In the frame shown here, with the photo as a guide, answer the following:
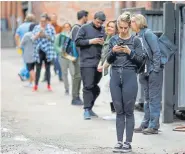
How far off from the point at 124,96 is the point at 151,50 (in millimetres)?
1389

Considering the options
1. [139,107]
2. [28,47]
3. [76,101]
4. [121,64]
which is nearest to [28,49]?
[28,47]

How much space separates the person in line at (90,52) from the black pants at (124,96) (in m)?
2.46

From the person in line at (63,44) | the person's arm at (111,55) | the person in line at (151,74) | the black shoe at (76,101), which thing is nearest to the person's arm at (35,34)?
the person in line at (63,44)

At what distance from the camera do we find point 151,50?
921cm

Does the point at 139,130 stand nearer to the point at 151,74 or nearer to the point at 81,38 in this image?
the point at 151,74

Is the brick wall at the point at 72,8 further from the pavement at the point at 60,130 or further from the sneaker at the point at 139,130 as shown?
the sneaker at the point at 139,130

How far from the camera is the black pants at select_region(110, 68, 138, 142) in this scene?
8.08m

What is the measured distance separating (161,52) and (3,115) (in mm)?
3568

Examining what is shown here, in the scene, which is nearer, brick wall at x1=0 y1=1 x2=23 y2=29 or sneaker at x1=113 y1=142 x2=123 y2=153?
sneaker at x1=113 y1=142 x2=123 y2=153

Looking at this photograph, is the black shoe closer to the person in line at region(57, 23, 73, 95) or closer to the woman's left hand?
the person in line at region(57, 23, 73, 95)

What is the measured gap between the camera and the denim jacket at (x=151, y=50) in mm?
9148

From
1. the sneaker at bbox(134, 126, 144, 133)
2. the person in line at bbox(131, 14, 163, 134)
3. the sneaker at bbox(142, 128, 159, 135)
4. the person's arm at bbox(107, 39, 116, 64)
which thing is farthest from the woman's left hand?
the sneaker at bbox(134, 126, 144, 133)

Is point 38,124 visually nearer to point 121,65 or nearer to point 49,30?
point 121,65

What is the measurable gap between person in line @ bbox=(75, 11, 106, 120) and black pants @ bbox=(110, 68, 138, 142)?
246 centimetres
